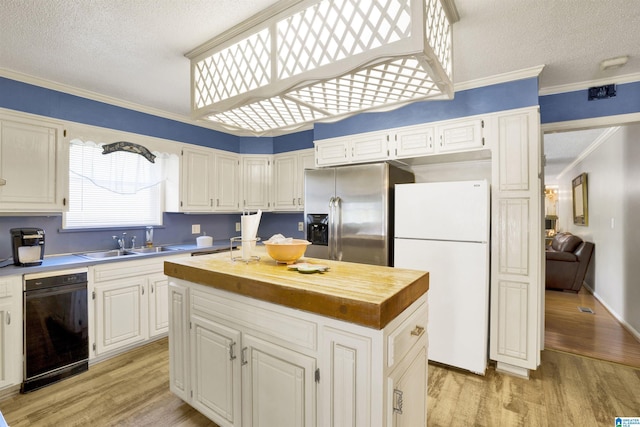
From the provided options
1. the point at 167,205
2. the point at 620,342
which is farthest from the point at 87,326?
the point at 620,342

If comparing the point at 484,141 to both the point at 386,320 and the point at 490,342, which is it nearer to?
the point at 490,342

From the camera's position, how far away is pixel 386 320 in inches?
45.1

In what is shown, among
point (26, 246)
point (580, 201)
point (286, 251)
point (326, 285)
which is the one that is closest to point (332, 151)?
point (286, 251)

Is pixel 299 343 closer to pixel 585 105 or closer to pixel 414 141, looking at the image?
pixel 414 141

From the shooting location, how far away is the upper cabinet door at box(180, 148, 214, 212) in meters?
3.63

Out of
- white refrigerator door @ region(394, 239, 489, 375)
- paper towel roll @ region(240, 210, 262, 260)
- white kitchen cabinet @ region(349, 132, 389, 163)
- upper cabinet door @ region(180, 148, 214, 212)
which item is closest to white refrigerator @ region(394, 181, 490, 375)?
white refrigerator door @ region(394, 239, 489, 375)

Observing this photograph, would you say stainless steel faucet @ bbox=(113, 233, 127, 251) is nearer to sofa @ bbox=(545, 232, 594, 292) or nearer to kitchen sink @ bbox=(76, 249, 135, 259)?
kitchen sink @ bbox=(76, 249, 135, 259)

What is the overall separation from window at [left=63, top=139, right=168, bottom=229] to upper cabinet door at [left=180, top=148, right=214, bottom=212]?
270 mm

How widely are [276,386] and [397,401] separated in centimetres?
55

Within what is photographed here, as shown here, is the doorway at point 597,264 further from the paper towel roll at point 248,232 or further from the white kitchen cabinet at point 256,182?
the white kitchen cabinet at point 256,182

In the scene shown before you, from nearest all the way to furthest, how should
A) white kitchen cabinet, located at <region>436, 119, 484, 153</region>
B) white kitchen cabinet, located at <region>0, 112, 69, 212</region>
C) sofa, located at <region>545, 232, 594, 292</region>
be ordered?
white kitchen cabinet, located at <region>0, 112, 69, 212</region>
white kitchen cabinet, located at <region>436, 119, 484, 153</region>
sofa, located at <region>545, 232, 594, 292</region>

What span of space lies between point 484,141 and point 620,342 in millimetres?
2548

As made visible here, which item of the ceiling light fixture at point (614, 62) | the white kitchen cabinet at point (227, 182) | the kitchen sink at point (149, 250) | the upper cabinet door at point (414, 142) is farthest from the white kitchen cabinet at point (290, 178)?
the ceiling light fixture at point (614, 62)

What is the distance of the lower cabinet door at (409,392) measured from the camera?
1.24 metres
